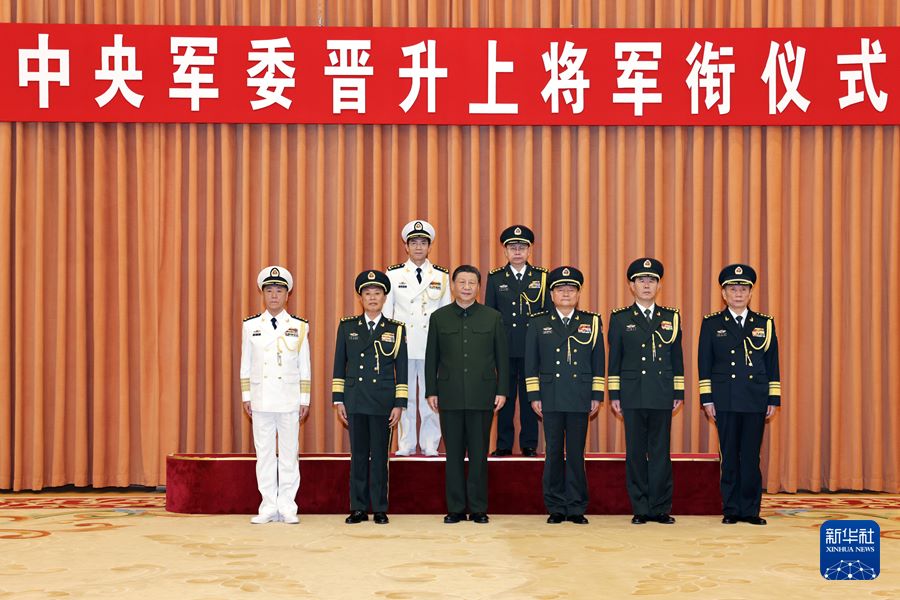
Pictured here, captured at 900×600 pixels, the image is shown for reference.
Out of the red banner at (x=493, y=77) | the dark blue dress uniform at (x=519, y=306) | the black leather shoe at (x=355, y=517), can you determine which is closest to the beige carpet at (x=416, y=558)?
the black leather shoe at (x=355, y=517)

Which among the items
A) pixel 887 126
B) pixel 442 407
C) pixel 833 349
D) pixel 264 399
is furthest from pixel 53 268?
pixel 887 126

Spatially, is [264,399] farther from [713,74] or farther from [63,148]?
[713,74]

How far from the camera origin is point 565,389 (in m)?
5.04

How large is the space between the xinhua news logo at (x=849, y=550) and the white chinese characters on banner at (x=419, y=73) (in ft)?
12.1

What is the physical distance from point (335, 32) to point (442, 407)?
2.59 meters

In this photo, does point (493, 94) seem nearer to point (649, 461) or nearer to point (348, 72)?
point (348, 72)

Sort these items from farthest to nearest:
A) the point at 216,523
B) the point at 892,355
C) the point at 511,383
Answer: the point at 892,355, the point at 511,383, the point at 216,523

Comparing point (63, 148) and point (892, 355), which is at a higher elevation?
point (63, 148)

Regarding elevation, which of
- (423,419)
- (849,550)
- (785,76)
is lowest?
(849,550)

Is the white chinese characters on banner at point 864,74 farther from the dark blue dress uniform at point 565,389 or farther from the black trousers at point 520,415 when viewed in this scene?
the black trousers at point 520,415

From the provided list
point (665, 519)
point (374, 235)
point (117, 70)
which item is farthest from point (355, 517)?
point (117, 70)

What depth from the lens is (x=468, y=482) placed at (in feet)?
16.6

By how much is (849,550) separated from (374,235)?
11.6 ft

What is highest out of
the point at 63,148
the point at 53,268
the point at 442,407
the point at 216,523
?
the point at 63,148
